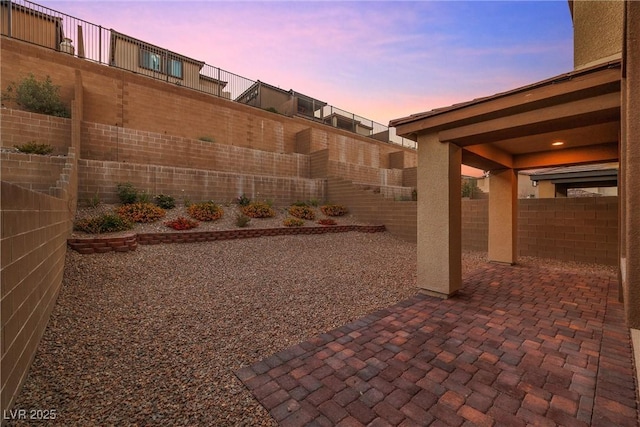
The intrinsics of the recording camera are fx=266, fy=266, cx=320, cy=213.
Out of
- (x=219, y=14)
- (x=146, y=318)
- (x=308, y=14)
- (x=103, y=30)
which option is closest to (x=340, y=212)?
(x=308, y=14)

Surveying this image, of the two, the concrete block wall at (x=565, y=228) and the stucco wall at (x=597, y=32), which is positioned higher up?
the stucco wall at (x=597, y=32)

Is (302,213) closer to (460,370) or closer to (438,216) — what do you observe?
(438,216)

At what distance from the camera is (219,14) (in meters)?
8.20

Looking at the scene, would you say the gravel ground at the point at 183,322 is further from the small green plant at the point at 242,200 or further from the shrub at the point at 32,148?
the shrub at the point at 32,148

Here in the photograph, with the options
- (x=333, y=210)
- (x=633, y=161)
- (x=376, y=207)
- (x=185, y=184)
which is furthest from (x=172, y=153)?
(x=633, y=161)

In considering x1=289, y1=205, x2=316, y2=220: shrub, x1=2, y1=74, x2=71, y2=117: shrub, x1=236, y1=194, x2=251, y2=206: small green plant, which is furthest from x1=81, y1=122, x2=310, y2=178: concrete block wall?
x1=289, y1=205, x2=316, y2=220: shrub

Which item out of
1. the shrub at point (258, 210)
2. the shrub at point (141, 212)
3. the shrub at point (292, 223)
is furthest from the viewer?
the shrub at point (258, 210)

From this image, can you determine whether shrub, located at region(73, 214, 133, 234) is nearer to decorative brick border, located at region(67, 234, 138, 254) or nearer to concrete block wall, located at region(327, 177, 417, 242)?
decorative brick border, located at region(67, 234, 138, 254)

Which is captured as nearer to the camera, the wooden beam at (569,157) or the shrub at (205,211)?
the wooden beam at (569,157)

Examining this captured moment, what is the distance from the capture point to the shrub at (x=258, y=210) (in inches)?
408

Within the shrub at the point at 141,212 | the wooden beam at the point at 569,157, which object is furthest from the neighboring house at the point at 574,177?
the shrub at the point at 141,212

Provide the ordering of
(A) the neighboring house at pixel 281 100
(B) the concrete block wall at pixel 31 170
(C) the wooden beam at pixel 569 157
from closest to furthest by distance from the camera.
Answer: (C) the wooden beam at pixel 569 157 → (B) the concrete block wall at pixel 31 170 → (A) the neighboring house at pixel 281 100

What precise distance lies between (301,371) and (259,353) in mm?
565

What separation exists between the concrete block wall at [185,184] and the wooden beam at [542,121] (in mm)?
8583
